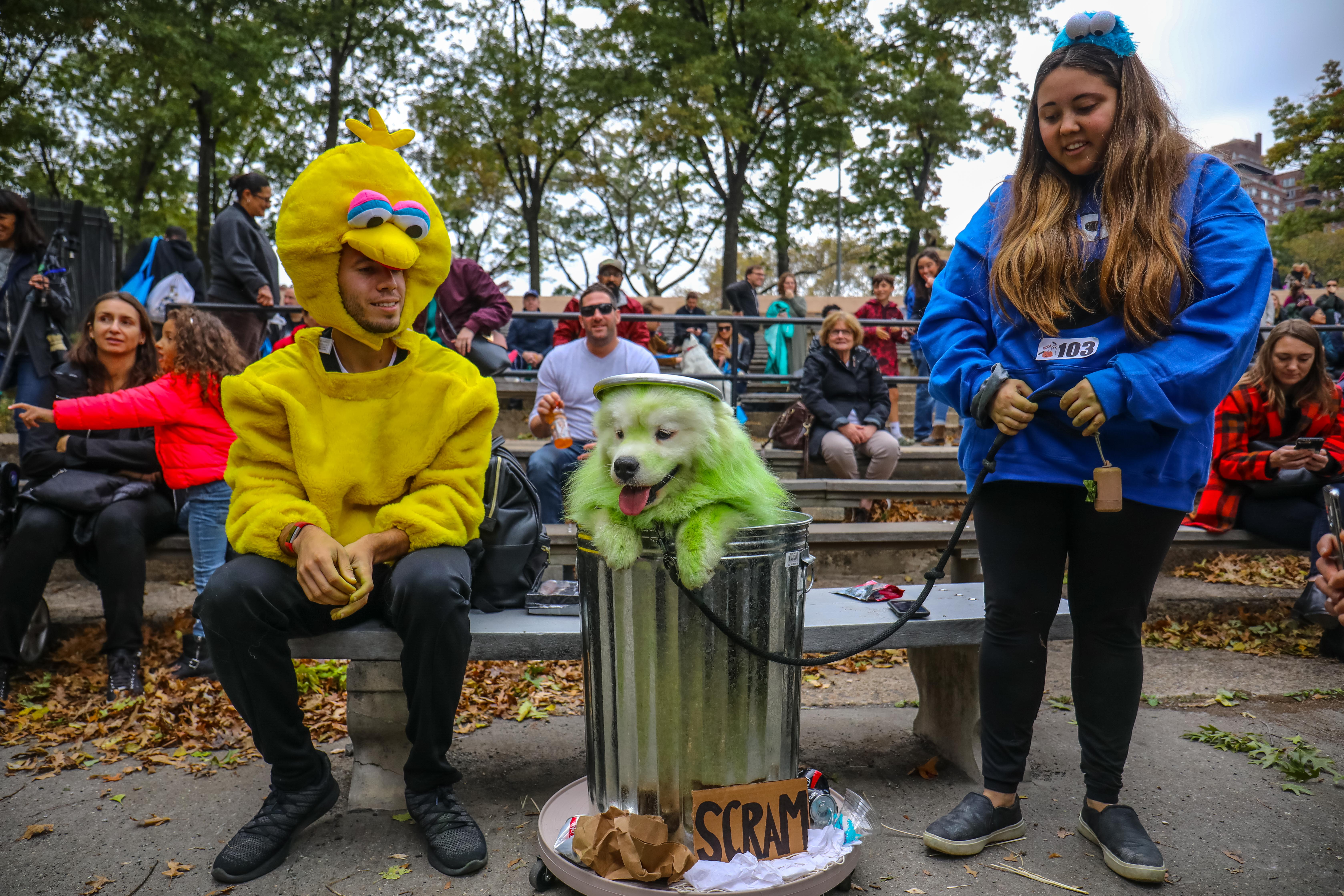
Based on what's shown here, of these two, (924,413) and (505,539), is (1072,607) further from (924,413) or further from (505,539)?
(924,413)

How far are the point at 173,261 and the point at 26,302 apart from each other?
80.8 inches

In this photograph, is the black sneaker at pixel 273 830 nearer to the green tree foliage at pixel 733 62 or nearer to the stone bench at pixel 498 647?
the stone bench at pixel 498 647

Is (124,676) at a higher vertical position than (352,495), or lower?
lower

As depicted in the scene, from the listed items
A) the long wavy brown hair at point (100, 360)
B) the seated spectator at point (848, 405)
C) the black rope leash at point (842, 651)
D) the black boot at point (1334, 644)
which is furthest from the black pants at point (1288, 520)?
the long wavy brown hair at point (100, 360)

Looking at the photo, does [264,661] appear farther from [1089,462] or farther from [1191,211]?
[1191,211]

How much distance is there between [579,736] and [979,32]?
65.5ft

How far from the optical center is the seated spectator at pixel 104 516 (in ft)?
12.2

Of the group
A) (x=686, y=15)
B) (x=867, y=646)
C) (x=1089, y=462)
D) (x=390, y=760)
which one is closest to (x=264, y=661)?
(x=390, y=760)

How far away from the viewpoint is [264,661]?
2369mm

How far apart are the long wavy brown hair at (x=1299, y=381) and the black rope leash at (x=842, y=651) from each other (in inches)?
124

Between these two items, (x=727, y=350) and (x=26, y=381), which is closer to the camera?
(x=26, y=381)

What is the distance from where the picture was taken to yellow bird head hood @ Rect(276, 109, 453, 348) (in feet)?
8.21

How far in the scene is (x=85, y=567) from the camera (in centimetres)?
391

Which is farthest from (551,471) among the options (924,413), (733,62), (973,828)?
(733,62)
